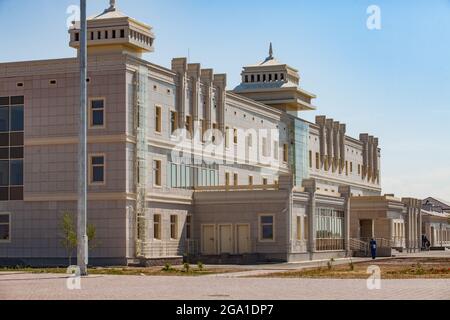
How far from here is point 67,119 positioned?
50594 millimetres

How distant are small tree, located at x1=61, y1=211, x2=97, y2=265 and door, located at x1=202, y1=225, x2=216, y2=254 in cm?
940

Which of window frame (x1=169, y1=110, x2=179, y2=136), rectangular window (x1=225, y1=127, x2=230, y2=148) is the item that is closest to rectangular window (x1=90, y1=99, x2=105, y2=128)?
window frame (x1=169, y1=110, x2=179, y2=136)

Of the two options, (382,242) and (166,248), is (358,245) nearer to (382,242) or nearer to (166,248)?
(382,242)

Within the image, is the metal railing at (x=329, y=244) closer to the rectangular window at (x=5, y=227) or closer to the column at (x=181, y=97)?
the column at (x=181, y=97)

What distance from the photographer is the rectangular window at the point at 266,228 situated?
183ft

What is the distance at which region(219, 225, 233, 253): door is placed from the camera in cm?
5666

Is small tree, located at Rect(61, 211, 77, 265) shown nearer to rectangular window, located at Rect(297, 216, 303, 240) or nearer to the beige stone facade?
the beige stone facade

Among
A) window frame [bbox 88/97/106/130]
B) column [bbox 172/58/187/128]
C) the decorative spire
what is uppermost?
the decorative spire

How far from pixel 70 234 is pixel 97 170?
5.55 metres

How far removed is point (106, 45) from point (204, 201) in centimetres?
1140

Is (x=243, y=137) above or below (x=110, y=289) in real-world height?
above
